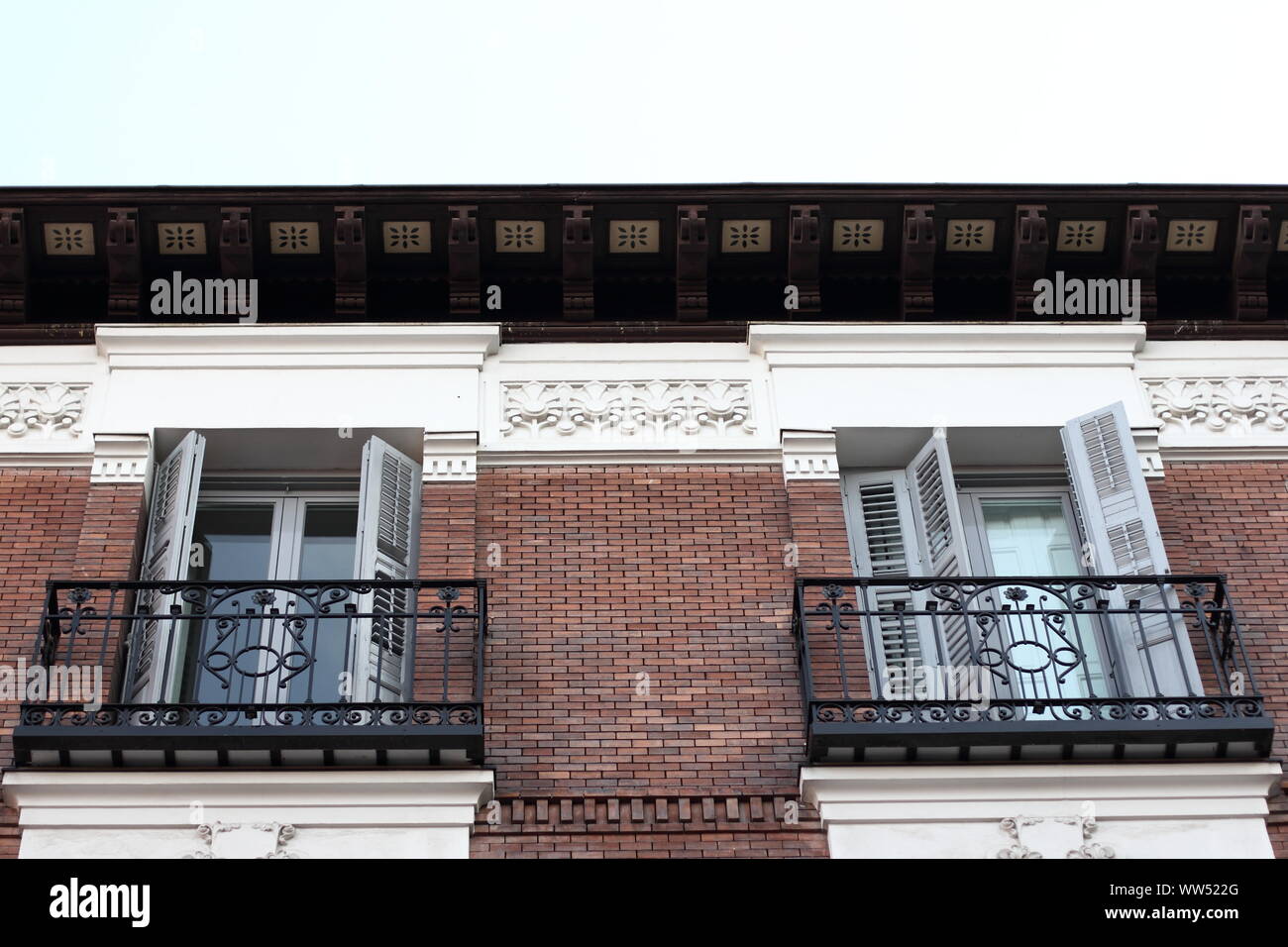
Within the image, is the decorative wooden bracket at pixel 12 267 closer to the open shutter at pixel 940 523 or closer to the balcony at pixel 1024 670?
the balcony at pixel 1024 670

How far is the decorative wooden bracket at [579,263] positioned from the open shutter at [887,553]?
2313 mm

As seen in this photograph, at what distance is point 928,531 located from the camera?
11.5m

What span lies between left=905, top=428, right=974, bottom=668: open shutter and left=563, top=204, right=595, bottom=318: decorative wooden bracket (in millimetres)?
2641


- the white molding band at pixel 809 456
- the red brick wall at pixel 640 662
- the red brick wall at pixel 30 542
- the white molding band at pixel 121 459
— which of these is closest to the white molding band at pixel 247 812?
the red brick wall at pixel 640 662

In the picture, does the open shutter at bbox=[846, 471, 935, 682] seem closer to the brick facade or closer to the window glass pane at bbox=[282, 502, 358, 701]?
the brick facade

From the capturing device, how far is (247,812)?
373 inches

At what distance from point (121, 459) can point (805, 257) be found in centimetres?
498

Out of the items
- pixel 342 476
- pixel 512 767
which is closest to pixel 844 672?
pixel 512 767

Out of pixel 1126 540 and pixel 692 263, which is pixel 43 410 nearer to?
pixel 692 263

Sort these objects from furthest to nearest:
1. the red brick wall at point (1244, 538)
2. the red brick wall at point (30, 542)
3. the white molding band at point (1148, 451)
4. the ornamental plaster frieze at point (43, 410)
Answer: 1. the ornamental plaster frieze at point (43, 410)
2. the white molding band at point (1148, 451)
3. the red brick wall at point (1244, 538)
4. the red brick wall at point (30, 542)

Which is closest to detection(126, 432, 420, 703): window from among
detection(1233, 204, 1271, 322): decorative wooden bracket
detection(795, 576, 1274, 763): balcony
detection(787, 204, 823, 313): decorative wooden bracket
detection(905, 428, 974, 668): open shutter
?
detection(795, 576, 1274, 763): balcony

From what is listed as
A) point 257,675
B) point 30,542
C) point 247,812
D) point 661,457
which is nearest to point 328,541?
point 30,542

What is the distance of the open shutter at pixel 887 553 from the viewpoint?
10.8 meters

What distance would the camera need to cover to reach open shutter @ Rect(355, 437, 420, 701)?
10305 mm
